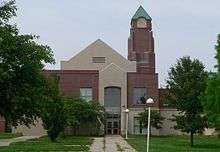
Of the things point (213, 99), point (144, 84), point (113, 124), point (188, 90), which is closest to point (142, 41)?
point (144, 84)

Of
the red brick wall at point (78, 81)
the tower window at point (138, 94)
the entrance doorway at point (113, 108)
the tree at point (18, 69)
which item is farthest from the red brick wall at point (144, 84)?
the tree at point (18, 69)

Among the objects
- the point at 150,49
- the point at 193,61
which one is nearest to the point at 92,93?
the point at 150,49

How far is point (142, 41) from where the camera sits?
11388 cm

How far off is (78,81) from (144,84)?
389 inches

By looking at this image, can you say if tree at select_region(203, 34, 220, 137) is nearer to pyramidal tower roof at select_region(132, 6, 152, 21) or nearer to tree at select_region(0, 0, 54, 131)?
tree at select_region(0, 0, 54, 131)

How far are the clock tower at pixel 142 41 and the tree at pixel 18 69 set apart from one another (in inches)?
3570

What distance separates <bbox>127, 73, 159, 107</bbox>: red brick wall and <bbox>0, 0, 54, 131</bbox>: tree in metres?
67.0

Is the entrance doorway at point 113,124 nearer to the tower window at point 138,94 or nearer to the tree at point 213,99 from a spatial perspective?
the tower window at point 138,94

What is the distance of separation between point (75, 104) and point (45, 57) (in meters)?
56.3

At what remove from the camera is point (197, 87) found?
164ft

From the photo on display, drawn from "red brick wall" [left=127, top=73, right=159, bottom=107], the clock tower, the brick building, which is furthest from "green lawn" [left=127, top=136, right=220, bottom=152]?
the clock tower

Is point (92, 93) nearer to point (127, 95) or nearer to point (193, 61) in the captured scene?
point (127, 95)

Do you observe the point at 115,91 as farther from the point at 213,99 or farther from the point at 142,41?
the point at 213,99

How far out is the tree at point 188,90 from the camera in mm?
49625
